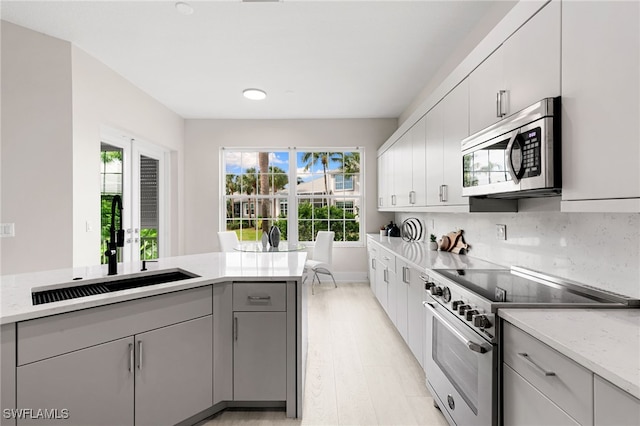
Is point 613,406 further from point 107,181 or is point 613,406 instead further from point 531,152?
point 107,181

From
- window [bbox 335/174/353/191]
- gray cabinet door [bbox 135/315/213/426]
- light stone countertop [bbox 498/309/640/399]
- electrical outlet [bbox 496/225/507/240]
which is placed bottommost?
gray cabinet door [bbox 135/315/213/426]

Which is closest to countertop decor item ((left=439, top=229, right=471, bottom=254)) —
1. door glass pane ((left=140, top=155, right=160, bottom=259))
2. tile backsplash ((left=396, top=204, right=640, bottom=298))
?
tile backsplash ((left=396, top=204, right=640, bottom=298))

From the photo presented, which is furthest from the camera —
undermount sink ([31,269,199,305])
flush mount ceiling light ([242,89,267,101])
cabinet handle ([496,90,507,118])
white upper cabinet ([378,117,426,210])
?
flush mount ceiling light ([242,89,267,101])

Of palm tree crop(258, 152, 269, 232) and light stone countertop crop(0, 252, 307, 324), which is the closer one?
light stone countertop crop(0, 252, 307, 324)

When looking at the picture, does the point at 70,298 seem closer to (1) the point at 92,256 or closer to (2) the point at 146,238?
(1) the point at 92,256

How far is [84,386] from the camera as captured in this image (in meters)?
1.45

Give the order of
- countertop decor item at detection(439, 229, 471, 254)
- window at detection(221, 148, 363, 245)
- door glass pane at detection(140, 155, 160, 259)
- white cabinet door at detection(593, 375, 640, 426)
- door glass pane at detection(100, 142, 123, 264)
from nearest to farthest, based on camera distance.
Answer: white cabinet door at detection(593, 375, 640, 426) → countertop decor item at detection(439, 229, 471, 254) → door glass pane at detection(100, 142, 123, 264) → door glass pane at detection(140, 155, 160, 259) → window at detection(221, 148, 363, 245)

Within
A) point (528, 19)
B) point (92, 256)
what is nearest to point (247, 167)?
point (92, 256)

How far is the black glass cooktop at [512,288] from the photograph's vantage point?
56.2 inches

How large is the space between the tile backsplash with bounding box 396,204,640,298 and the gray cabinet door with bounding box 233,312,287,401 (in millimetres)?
1607

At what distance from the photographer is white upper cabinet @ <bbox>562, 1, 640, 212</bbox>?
1.02 meters

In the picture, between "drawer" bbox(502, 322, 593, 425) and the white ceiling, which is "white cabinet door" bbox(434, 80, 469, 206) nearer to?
the white ceiling

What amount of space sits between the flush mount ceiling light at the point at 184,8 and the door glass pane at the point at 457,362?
112 inches

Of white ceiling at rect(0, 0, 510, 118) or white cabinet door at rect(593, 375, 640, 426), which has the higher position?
white ceiling at rect(0, 0, 510, 118)
